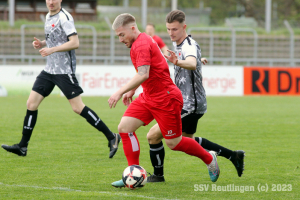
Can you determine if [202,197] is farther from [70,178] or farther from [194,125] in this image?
[70,178]

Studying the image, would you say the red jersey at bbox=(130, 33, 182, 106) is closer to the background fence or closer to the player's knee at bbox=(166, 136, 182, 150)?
the player's knee at bbox=(166, 136, 182, 150)

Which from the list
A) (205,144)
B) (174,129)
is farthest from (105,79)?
(174,129)

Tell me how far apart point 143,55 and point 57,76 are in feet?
7.59

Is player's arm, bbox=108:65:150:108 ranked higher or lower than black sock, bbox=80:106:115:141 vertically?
higher

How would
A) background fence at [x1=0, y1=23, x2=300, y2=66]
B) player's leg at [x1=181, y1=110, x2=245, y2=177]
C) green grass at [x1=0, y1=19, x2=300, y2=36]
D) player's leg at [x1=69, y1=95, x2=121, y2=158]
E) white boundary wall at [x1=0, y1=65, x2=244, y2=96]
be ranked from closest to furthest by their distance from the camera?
player's leg at [x1=181, y1=110, x2=245, y2=177] < player's leg at [x1=69, y1=95, x2=121, y2=158] < white boundary wall at [x1=0, y1=65, x2=244, y2=96] < background fence at [x1=0, y1=23, x2=300, y2=66] < green grass at [x1=0, y1=19, x2=300, y2=36]

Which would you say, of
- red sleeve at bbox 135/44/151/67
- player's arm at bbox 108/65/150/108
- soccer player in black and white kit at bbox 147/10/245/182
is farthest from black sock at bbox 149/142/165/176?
red sleeve at bbox 135/44/151/67

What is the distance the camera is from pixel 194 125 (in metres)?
5.03

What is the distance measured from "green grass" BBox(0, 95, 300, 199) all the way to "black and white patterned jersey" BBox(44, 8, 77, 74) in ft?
3.86

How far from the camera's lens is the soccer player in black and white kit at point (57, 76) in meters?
5.98

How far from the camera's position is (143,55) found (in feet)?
13.5

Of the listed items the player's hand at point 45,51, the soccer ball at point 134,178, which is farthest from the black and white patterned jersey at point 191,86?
the player's hand at point 45,51

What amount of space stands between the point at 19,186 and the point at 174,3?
2099 centimetres

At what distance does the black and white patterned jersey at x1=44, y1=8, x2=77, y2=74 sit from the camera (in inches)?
236

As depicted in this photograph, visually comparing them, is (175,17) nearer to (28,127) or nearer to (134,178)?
(134,178)
